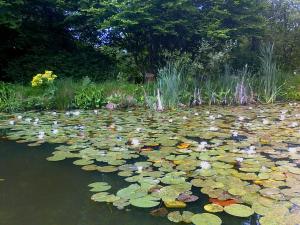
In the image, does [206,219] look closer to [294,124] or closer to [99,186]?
[99,186]

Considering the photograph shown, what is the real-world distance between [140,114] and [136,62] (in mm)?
4431

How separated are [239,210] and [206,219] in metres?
0.22

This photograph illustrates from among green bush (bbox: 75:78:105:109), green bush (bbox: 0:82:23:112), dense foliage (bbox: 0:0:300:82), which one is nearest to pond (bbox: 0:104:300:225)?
green bush (bbox: 0:82:23:112)

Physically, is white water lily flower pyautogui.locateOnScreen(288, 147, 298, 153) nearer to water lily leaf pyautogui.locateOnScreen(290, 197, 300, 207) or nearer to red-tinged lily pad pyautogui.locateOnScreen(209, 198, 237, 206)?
water lily leaf pyautogui.locateOnScreen(290, 197, 300, 207)

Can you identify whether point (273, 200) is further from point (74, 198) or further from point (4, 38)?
point (4, 38)

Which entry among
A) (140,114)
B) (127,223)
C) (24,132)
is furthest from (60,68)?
(127,223)

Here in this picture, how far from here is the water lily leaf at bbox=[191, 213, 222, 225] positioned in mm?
1755

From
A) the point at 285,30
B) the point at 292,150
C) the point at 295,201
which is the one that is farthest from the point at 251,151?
the point at 285,30

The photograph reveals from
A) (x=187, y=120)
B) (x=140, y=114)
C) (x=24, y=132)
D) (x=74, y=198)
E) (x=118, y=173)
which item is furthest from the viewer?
(x=140, y=114)

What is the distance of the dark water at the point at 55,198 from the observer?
72.9 inches

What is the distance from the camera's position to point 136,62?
9625 millimetres

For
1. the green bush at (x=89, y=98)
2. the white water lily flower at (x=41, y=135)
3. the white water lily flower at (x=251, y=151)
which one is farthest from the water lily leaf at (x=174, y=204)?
the green bush at (x=89, y=98)

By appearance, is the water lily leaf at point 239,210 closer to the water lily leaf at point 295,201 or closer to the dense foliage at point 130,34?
the water lily leaf at point 295,201

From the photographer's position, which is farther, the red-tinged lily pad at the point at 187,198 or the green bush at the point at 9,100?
the green bush at the point at 9,100
